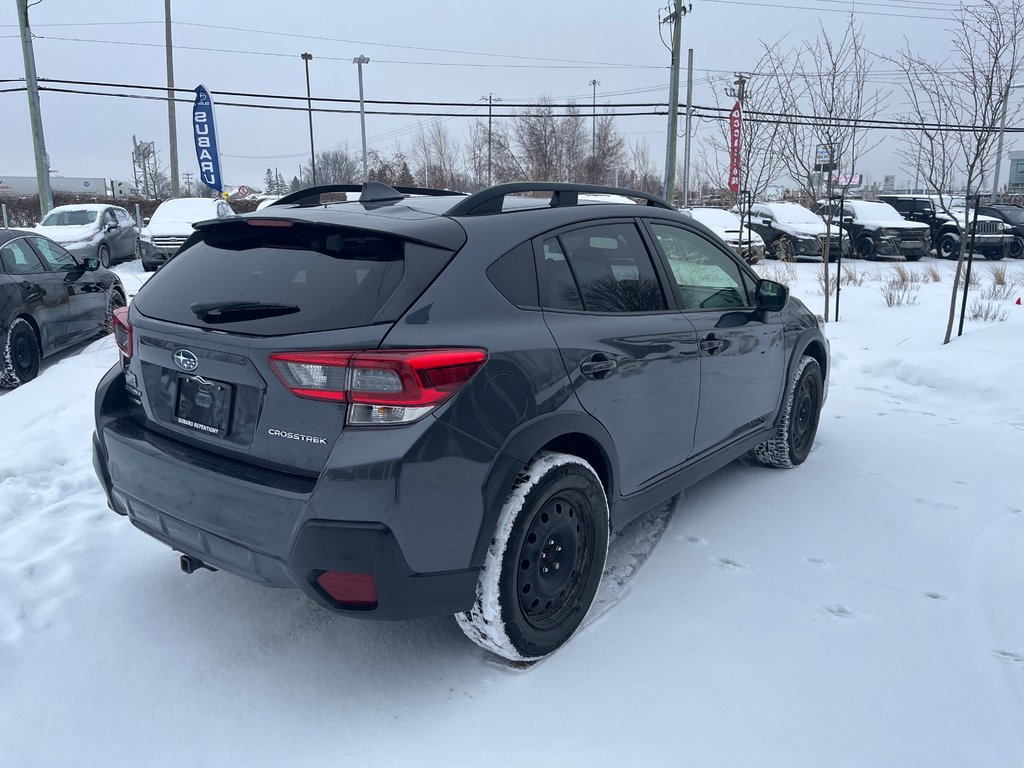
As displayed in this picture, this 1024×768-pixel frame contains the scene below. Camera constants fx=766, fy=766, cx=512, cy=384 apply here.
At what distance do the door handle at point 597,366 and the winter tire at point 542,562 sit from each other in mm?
337

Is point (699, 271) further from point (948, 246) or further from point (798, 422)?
point (948, 246)

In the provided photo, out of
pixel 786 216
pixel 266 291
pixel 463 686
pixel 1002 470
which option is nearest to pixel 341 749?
pixel 463 686

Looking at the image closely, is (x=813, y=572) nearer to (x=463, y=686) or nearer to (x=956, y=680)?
(x=956, y=680)

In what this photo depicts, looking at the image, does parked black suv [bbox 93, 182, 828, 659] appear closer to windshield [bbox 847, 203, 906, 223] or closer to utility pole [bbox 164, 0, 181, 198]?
windshield [bbox 847, 203, 906, 223]

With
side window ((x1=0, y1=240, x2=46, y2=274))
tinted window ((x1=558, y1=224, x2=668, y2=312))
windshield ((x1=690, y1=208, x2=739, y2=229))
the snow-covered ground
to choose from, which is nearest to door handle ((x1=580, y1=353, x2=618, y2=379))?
tinted window ((x1=558, y1=224, x2=668, y2=312))

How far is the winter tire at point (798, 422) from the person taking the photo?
480 centimetres

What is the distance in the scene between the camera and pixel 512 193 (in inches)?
123

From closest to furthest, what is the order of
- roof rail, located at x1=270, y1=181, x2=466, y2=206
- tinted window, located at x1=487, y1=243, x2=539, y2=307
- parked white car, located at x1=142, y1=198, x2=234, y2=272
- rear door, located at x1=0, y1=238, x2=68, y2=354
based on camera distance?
1. tinted window, located at x1=487, y1=243, x2=539, y2=307
2. roof rail, located at x1=270, y1=181, x2=466, y2=206
3. rear door, located at x1=0, y1=238, x2=68, y2=354
4. parked white car, located at x1=142, y1=198, x2=234, y2=272

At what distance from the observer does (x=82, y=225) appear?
58.2 feet

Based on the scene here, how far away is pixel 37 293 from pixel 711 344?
271 inches

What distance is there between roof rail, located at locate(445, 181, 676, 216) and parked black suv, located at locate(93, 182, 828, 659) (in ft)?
0.04

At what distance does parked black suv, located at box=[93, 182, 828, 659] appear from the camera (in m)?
2.34

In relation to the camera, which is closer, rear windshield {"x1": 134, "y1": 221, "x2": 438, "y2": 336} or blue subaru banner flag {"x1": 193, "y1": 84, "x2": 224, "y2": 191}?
rear windshield {"x1": 134, "y1": 221, "x2": 438, "y2": 336}

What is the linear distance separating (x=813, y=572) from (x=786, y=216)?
61.4 feet
